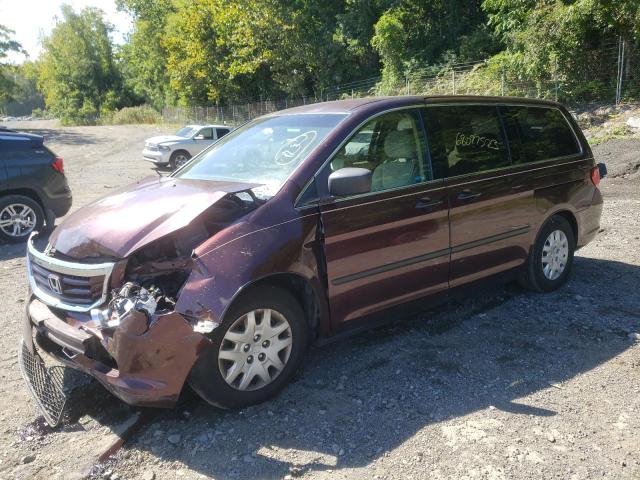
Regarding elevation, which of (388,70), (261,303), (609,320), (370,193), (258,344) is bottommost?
(609,320)

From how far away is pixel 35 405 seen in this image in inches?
147

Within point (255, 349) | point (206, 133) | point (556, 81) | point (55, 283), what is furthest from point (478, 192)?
point (206, 133)

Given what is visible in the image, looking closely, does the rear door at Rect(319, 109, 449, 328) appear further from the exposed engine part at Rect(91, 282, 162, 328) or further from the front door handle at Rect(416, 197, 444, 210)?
the exposed engine part at Rect(91, 282, 162, 328)

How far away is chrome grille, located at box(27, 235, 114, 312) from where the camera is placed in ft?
10.8

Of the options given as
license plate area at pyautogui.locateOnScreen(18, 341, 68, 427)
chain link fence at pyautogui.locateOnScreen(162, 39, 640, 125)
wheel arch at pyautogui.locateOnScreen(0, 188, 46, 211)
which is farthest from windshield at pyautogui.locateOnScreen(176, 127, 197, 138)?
license plate area at pyautogui.locateOnScreen(18, 341, 68, 427)

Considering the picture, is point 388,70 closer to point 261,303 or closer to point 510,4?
point 510,4

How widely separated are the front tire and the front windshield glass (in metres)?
0.73

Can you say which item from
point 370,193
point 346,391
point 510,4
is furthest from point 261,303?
point 510,4

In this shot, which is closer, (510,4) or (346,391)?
(346,391)

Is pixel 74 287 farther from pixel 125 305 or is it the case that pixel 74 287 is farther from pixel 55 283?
Result: pixel 125 305

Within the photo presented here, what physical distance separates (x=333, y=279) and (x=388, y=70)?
2519 cm

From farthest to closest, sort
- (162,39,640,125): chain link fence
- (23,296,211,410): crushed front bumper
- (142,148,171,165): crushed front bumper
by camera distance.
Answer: (142,148,171,165): crushed front bumper
(162,39,640,125): chain link fence
(23,296,211,410): crushed front bumper

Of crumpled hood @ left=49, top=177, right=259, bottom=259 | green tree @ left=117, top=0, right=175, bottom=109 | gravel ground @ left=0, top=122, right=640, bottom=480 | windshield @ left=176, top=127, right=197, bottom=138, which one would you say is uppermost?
green tree @ left=117, top=0, right=175, bottom=109

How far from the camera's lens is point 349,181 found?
11.9 ft
